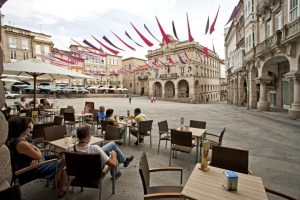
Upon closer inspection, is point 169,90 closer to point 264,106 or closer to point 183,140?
point 264,106

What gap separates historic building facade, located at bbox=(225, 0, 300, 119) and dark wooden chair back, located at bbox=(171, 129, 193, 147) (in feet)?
32.7

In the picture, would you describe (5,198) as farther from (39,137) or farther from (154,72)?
(154,72)

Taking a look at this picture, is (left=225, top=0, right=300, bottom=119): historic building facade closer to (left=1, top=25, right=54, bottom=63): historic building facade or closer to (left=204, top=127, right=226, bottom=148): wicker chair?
(left=204, top=127, right=226, bottom=148): wicker chair

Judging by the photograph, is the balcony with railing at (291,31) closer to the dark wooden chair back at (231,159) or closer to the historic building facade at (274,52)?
the historic building facade at (274,52)

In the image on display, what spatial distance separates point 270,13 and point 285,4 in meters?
2.13

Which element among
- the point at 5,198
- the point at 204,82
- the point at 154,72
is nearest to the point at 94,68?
the point at 154,72

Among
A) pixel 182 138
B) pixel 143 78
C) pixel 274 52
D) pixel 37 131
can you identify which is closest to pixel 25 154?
pixel 37 131

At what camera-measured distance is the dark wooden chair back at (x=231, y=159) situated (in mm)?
2914

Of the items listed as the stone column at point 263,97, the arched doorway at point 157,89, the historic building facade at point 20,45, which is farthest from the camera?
the arched doorway at point 157,89

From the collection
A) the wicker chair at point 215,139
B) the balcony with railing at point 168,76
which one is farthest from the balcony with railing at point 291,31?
the balcony with railing at point 168,76

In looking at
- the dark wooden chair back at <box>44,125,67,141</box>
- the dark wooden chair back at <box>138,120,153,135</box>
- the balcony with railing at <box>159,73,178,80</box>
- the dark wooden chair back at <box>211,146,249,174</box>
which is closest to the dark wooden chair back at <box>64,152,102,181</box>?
the dark wooden chair back at <box>44,125,67,141</box>

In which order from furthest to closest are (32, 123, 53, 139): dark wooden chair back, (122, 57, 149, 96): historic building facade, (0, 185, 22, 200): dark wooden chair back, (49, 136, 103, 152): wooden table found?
(122, 57, 149, 96): historic building facade
(32, 123, 53, 139): dark wooden chair back
(49, 136, 103, 152): wooden table
(0, 185, 22, 200): dark wooden chair back

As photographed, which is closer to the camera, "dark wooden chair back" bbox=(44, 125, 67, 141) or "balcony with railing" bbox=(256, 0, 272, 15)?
"dark wooden chair back" bbox=(44, 125, 67, 141)

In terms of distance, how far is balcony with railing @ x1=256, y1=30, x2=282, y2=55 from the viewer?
11.5 meters
